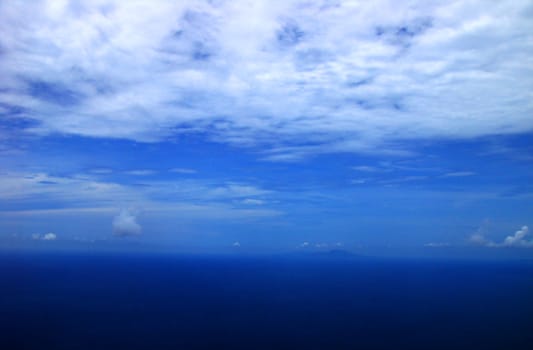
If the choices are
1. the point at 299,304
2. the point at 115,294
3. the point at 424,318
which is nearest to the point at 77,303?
the point at 115,294

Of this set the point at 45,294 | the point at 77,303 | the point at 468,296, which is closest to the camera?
the point at 77,303

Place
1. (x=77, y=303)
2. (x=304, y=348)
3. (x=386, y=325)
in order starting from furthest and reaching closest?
(x=77, y=303) < (x=386, y=325) < (x=304, y=348)

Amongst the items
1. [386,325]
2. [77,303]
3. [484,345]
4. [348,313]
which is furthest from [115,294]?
[484,345]

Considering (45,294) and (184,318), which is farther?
(45,294)

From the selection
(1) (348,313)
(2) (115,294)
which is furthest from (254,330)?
(2) (115,294)

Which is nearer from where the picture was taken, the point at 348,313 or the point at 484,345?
the point at 484,345

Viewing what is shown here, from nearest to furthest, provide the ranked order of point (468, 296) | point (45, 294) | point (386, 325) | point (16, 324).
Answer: point (16, 324)
point (386, 325)
point (45, 294)
point (468, 296)

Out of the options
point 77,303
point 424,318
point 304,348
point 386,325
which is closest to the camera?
point 304,348

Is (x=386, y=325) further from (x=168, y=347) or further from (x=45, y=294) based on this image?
(x=45, y=294)

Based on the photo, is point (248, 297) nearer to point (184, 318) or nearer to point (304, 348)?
point (184, 318)
